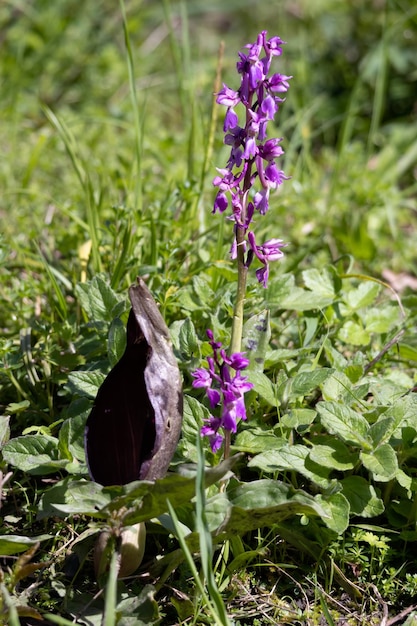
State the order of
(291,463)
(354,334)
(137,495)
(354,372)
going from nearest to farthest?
1. (137,495)
2. (291,463)
3. (354,372)
4. (354,334)

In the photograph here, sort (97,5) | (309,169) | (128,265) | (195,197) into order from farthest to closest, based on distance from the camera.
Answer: (97,5) → (309,169) → (195,197) → (128,265)

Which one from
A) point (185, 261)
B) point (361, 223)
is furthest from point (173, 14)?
point (185, 261)

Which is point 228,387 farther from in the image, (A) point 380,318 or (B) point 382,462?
(A) point 380,318

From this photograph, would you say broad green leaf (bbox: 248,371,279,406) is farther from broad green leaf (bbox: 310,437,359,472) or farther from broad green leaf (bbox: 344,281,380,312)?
broad green leaf (bbox: 344,281,380,312)

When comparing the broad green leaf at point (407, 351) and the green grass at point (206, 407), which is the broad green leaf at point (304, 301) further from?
the broad green leaf at point (407, 351)

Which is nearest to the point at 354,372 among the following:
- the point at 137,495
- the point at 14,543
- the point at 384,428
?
the point at 384,428

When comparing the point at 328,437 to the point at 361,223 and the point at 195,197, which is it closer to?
the point at 195,197

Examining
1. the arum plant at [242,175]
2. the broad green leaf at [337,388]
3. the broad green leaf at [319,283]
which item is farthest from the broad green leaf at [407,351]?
the arum plant at [242,175]
